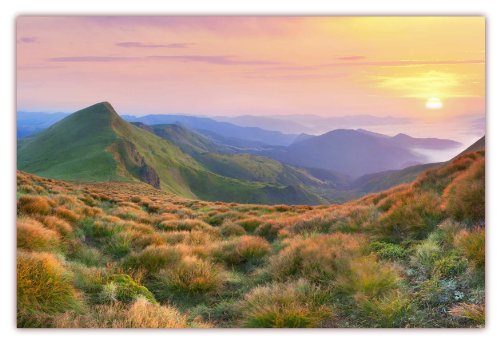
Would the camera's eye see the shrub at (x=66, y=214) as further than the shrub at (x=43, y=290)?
Yes

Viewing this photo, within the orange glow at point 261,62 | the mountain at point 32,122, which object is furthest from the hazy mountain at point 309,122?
the mountain at point 32,122

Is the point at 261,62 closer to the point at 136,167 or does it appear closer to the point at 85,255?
the point at 85,255

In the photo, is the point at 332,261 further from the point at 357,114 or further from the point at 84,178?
the point at 84,178

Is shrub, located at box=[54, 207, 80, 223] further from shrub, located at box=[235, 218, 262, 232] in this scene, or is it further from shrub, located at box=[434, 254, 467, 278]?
shrub, located at box=[434, 254, 467, 278]

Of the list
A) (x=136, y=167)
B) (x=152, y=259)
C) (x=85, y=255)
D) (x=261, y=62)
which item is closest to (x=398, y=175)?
(x=261, y=62)

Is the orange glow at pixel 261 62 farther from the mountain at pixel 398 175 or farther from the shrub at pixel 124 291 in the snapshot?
the shrub at pixel 124 291

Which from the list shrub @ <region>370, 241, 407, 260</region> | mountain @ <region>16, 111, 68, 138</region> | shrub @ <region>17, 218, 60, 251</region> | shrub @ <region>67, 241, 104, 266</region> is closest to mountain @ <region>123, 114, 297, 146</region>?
mountain @ <region>16, 111, 68, 138</region>
